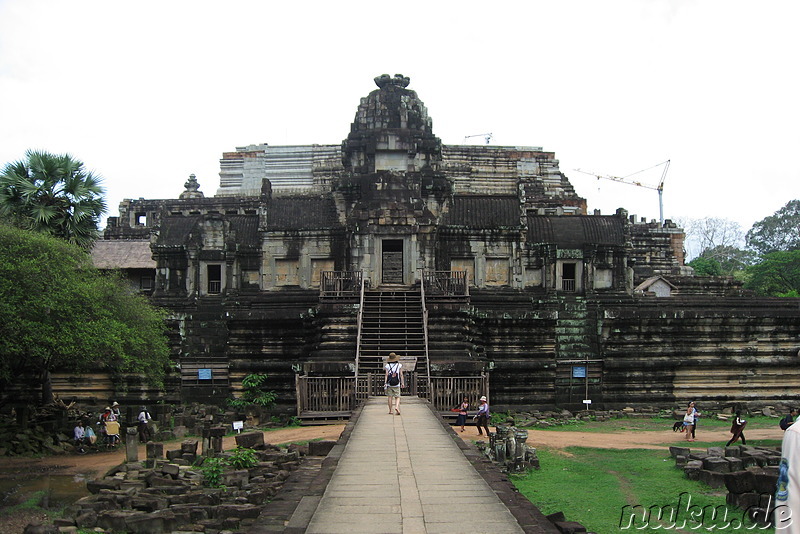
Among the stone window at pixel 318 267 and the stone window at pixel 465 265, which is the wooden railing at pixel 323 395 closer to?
the stone window at pixel 318 267

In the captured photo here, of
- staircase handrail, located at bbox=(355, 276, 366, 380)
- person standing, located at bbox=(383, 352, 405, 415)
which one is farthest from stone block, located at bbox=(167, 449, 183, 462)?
person standing, located at bbox=(383, 352, 405, 415)

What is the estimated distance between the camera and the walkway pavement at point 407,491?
25.6 ft

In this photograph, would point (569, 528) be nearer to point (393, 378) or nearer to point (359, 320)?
point (393, 378)

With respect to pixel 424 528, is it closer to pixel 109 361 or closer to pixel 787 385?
pixel 109 361

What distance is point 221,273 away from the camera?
29344 millimetres

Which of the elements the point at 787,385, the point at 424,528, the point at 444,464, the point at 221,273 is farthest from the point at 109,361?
the point at 787,385

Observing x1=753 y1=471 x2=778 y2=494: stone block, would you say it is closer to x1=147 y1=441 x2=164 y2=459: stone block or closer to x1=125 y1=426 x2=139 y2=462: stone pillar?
x1=147 y1=441 x2=164 y2=459: stone block

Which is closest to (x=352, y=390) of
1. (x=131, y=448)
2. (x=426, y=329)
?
(x=426, y=329)

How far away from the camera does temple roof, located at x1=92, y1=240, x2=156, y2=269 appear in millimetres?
36500

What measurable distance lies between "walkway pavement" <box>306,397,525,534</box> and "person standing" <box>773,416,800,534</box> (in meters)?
3.04

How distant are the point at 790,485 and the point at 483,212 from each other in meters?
A: 24.5

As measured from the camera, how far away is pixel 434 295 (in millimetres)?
25828

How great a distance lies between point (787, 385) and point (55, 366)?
2494cm

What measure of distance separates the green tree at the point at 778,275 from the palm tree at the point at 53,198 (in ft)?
155
